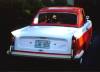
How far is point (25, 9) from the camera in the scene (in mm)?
9188

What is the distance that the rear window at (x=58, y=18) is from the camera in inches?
327

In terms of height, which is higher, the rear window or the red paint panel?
the rear window

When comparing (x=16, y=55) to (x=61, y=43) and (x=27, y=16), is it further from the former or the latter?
(x=27, y=16)

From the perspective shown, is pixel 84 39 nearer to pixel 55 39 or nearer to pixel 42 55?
pixel 55 39

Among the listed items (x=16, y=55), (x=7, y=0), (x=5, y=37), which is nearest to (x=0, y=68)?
(x=16, y=55)

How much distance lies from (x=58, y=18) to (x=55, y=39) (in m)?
1.13

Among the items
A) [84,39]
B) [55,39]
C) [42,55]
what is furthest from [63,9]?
[42,55]

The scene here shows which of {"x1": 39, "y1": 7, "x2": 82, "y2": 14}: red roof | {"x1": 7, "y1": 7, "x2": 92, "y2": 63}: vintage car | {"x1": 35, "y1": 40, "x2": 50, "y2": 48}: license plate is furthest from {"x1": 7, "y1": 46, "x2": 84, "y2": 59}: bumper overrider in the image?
{"x1": 39, "y1": 7, "x2": 82, "y2": 14}: red roof

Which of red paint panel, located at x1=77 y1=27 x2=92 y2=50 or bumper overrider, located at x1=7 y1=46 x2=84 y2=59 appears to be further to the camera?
red paint panel, located at x1=77 y1=27 x2=92 y2=50

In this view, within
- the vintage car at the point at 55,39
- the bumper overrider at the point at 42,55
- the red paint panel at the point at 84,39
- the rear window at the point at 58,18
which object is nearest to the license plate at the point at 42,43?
the vintage car at the point at 55,39

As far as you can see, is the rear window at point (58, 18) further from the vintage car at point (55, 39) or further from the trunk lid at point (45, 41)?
the trunk lid at point (45, 41)

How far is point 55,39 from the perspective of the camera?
24.3 feet

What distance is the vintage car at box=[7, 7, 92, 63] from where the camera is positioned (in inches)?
289

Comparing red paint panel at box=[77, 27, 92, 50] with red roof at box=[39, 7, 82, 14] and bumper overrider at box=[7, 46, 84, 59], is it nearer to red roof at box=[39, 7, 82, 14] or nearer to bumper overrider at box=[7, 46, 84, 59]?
bumper overrider at box=[7, 46, 84, 59]
